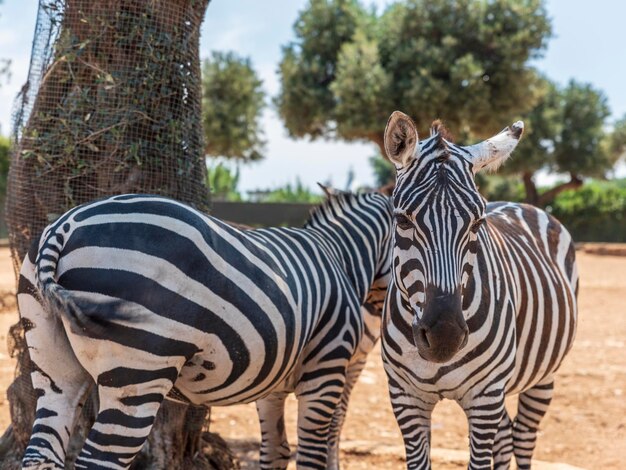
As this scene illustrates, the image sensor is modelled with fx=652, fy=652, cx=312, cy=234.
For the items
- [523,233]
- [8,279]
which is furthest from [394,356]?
[8,279]

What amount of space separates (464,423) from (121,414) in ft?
15.2

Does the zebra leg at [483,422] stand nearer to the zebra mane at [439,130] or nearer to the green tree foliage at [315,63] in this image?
the zebra mane at [439,130]

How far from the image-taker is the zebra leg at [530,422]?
14.9 feet

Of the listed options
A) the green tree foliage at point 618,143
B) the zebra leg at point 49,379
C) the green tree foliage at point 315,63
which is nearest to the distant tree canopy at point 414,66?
the green tree foliage at point 315,63

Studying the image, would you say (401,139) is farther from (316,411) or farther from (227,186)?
(227,186)

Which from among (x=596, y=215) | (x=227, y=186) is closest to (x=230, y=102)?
(x=227, y=186)

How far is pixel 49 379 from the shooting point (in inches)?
110

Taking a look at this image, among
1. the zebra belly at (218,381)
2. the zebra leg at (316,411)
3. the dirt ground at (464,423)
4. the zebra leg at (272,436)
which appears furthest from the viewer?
the dirt ground at (464,423)

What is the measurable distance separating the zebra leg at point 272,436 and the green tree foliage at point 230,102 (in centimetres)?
2157

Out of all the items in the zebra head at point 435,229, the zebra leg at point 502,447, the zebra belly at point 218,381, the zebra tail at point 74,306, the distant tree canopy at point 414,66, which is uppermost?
the distant tree canopy at point 414,66

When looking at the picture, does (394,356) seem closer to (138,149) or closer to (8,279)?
(138,149)

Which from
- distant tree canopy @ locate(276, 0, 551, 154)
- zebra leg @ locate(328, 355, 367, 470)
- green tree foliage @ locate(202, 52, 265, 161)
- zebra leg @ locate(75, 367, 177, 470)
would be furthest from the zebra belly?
green tree foliage @ locate(202, 52, 265, 161)

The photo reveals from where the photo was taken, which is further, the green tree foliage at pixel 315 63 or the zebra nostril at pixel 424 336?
the green tree foliage at pixel 315 63

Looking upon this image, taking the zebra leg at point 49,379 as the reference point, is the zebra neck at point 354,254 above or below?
above
